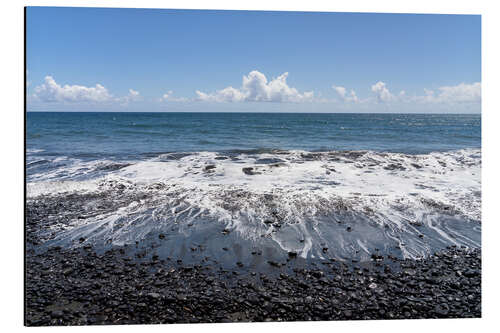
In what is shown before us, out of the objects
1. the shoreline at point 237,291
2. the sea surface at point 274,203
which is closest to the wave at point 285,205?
the sea surface at point 274,203

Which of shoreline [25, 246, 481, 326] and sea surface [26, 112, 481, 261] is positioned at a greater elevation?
sea surface [26, 112, 481, 261]

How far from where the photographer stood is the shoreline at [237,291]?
2.83 meters

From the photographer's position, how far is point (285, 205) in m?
5.46

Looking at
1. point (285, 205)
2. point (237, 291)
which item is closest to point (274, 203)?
point (285, 205)

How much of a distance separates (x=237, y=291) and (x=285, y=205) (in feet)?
8.49

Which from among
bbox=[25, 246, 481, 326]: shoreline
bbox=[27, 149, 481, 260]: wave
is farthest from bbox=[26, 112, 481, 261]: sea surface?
bbox=[25, 246, 481, 326]: shoreline

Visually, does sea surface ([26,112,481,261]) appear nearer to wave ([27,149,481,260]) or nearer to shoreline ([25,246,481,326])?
wave ([27,149,481,260])

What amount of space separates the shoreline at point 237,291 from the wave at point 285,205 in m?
0.45

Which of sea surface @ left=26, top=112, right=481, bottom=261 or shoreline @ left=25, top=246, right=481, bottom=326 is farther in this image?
sea surface @ left=26, top=112, right=481, bottom=261

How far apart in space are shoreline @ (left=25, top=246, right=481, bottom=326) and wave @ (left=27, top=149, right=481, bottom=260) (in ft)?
1.49

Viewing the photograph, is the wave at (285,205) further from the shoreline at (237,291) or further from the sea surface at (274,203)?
the shoreline at (237,291)

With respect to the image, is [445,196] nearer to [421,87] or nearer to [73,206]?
[421,87]

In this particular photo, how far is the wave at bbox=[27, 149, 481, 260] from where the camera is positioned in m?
4.21
